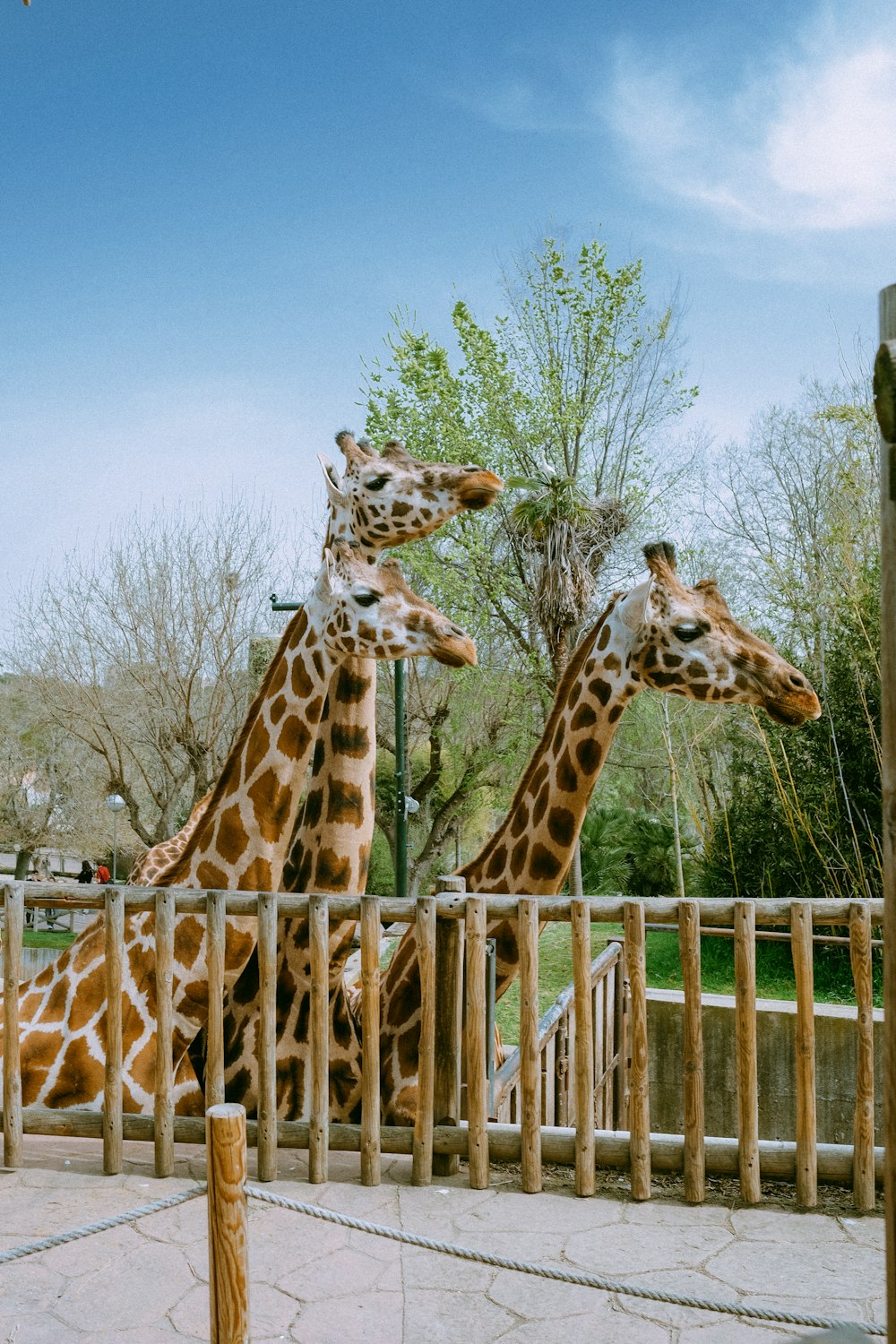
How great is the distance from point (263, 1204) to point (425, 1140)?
661mm

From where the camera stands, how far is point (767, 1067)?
26.8ft

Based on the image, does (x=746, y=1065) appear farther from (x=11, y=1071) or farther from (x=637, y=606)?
(x=11, y=1071)

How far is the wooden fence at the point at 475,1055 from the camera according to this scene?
13.8 feet

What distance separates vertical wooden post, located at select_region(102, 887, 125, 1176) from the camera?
4.48 m

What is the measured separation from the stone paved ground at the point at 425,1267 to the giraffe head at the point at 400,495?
2.81m

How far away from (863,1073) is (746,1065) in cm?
44

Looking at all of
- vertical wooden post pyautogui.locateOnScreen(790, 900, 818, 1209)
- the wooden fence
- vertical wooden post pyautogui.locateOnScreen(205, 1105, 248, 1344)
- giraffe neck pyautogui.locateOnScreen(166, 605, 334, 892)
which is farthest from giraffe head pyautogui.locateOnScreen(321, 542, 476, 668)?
vertical wooden post pyautogui.locateOnScreen(205, 1105, 248, 1344)

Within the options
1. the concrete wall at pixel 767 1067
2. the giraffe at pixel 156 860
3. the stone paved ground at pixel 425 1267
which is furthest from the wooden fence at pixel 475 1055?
the concrete wall at pixel 767 1067

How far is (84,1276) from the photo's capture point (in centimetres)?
358

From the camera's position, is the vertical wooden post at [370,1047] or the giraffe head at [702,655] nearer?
the vertical wooden post at [370,1047]

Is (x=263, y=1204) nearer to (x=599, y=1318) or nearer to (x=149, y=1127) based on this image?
(x=149, y=1127)

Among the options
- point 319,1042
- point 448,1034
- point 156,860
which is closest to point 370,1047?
point 319,1042

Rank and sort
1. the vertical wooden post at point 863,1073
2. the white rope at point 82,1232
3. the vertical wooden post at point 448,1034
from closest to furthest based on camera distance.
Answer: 1. the white rope at point 82,1232
2. the vertical wooden post at point 863,1073
3. the vertical wooden post at point 448,1034

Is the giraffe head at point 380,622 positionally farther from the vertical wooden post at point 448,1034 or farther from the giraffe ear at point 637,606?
the vertical wooden post at point 448,1034
